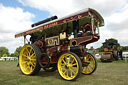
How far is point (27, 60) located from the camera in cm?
583

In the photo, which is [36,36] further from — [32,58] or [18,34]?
[32,58]

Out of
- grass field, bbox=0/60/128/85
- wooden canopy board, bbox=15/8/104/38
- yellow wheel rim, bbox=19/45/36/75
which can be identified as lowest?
grass field, bbox=0/60/128/85

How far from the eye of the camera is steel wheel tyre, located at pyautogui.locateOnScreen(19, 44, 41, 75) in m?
5.43

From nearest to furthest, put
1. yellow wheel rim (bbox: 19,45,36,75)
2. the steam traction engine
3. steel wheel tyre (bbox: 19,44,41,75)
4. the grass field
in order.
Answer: the grass field < the steam traction engine < steel wheel tyre (bbox: 19,44,41,75) < yellow wheel rim (bbox: 19,45,36,75)

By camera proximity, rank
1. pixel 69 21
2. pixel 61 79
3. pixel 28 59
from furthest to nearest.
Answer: pixel 28 59
pixel 69 21
pixel 61 79

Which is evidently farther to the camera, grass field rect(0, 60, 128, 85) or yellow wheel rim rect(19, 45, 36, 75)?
yellow wheel rim rect(19, 45, 36, 75)

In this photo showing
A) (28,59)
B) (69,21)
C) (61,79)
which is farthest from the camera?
(28,59)

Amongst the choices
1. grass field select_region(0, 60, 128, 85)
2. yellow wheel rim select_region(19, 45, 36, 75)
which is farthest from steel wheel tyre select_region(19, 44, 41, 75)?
grass field select_region(0, 60, 128, 85)

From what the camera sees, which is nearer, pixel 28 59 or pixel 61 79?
pixel 61 79

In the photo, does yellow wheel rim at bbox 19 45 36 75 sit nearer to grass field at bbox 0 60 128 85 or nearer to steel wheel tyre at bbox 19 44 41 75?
steel wheel tyre at bbox 19 44 41 75

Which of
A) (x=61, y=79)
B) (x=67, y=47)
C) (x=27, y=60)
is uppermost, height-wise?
(x=67, y=47)

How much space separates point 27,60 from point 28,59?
0.11 meters

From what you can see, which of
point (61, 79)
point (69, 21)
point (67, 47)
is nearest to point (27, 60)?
point (61, 79)

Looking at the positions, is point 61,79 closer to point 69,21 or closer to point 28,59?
point 28,59
